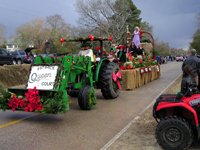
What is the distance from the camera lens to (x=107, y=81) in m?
8.56

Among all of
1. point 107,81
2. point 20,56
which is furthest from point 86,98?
point 20,56

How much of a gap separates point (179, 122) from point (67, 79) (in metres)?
3.83

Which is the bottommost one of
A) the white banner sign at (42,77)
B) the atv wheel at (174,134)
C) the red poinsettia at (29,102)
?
the atv wheel at (174,134)

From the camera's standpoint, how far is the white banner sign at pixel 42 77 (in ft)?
20.7

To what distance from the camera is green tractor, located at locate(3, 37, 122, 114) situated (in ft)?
19.0

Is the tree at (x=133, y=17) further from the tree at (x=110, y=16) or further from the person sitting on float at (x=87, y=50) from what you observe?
the person sitting on float at (x=87, y=50)

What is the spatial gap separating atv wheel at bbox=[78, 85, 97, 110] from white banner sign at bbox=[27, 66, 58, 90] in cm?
107

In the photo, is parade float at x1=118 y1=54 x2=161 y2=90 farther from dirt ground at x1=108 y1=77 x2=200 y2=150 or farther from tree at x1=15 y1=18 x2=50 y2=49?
tree at x1=15 y1=18 x2=50 y2=49

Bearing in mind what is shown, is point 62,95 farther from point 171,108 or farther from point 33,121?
point 171,108

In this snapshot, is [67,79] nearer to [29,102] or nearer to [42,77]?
[42,77]

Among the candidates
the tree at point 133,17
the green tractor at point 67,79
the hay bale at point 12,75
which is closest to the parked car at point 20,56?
the hay bale at point 12,75

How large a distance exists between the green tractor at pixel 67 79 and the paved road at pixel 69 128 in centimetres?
52

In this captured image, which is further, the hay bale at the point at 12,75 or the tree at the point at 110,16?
the tree at the point at 110,16

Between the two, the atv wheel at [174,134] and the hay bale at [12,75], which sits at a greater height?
the hay bale at [12,75]
